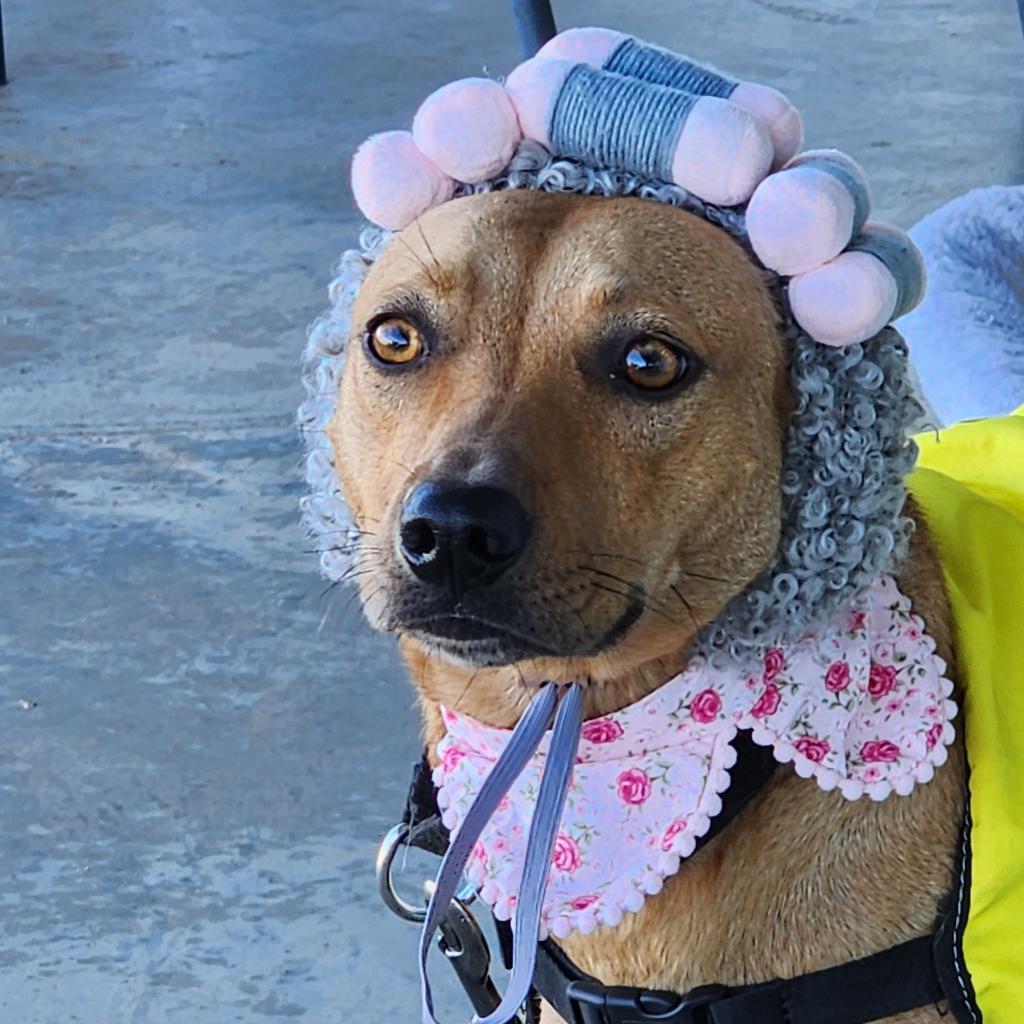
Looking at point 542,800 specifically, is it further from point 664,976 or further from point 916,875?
point 916,875

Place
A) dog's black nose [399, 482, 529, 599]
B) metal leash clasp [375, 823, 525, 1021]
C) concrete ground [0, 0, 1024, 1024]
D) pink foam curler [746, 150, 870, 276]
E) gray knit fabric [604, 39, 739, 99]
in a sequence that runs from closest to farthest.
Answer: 1. dog's black nose [399, 482, 529, 599]
2. pink foam curler [746, 150, 870, 276]
3. gray knit fabric [604, 39, 739, 99]
4. metal leash clasp [375, 823, 525, 1021]
5. concrete ground [0, 0, 1024, 1024]

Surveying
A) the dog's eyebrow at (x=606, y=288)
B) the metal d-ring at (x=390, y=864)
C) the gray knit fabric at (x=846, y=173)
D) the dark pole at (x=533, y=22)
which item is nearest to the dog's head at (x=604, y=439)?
the dog's eyebrow at (x=606, y=288)

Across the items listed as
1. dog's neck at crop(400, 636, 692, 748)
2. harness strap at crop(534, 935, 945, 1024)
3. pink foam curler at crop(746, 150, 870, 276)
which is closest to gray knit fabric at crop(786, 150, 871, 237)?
pink foam curler at crop(746, 150, 870, 276)

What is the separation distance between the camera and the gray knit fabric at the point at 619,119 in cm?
157

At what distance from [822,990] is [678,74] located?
94cm

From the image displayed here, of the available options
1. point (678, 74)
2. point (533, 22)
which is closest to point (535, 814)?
point (678, 74)

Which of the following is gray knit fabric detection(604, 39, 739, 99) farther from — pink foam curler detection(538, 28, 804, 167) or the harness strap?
the harness strap

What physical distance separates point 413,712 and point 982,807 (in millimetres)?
1477

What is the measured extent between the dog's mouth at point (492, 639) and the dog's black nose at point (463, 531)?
0.15ft

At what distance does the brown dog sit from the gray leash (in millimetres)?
53

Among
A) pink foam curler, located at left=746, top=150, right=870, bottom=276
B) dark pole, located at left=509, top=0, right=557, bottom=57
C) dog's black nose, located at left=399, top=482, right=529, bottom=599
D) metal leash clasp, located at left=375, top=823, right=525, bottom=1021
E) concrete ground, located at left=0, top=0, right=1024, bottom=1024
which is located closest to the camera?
dog's black nose, located at left=399, top=482, right=529, bottom=599

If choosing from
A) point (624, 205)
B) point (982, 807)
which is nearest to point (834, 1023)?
point (982, 807)

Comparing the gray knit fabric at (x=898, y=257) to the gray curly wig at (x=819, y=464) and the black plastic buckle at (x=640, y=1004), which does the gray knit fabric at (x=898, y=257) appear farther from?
the black plastic buckle at (x=640, y=1004)

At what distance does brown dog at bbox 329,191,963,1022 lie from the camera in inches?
58.0
